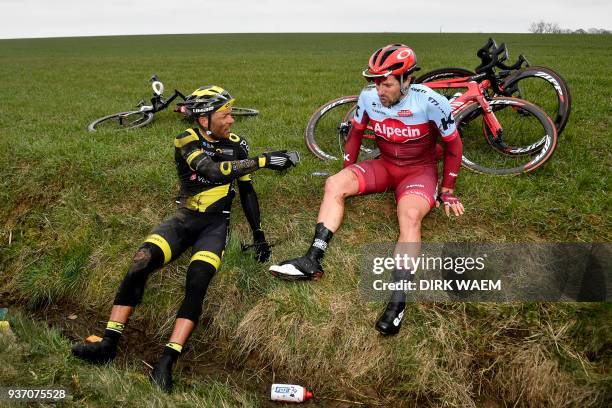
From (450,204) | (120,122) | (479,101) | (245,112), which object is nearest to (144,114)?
(120,122)

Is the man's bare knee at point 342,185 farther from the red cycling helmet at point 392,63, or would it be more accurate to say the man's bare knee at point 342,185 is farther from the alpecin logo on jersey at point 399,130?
the red cycling helmet at point 392,63

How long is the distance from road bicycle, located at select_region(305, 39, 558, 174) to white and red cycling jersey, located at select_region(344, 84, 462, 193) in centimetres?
144

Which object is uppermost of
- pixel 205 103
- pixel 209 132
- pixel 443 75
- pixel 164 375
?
pixel 443 75

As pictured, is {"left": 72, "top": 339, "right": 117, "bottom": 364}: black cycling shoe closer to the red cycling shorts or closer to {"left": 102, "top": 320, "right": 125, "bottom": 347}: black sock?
{"left": 102, "top": 320, "right": 125, "bottom": 347}: black sock

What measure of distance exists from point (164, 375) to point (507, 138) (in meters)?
6.72

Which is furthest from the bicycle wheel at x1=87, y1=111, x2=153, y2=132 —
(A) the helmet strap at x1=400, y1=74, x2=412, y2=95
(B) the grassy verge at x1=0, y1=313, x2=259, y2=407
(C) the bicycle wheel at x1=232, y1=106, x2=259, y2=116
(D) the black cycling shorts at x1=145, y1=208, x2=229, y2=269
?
(A) the helmet strap at x1=400, y1=74, x2=412, y2=95

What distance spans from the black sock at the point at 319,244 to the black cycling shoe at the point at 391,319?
1050 millimetres

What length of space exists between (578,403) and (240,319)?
3822 millimetres

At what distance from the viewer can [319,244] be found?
18.6 ft

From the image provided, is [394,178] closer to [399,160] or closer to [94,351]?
[399,160]

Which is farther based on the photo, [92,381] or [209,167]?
[209,167]

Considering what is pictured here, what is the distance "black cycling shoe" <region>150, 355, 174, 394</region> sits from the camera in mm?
4875

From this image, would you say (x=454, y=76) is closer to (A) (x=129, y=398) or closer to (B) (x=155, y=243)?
(B) (x=155, y=243)

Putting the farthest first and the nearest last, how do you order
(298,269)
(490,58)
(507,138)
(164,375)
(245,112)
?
1. (245,112)
2. (507,138)
3. (490,58)
4. (298,269)
5. (164,375)
